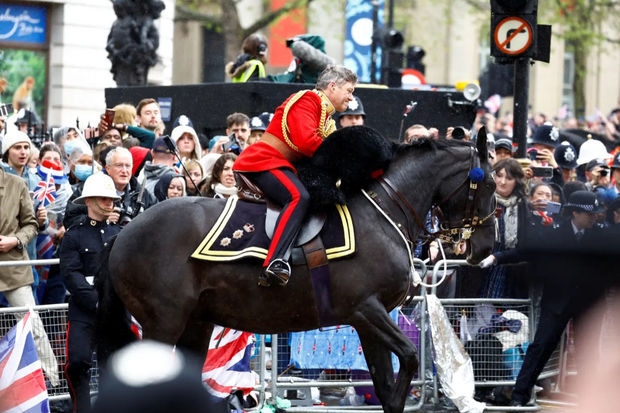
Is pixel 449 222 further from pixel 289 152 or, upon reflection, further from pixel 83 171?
pixel 83 171

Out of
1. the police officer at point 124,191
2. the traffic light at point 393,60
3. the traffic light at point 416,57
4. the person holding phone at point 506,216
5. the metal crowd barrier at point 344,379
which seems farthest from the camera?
the traffic light at point 416,57

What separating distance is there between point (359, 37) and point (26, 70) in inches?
398

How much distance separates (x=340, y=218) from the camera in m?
9.04

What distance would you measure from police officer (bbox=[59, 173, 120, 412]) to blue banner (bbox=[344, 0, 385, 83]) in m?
12.7

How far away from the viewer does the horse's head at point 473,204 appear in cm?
949

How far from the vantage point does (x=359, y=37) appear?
74.0 ft

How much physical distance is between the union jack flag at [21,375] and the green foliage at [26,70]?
64.0 ft

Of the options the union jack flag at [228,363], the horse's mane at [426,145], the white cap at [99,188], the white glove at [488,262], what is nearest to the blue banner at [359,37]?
the white glove at [488,262]

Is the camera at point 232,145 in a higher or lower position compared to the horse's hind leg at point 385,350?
higher

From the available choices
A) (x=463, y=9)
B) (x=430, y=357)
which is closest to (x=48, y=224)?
(x=430, y=357)

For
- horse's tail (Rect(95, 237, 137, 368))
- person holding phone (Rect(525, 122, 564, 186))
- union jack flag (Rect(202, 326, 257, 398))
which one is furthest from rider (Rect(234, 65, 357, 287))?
person holding phone (Rect(525, 122, 564, 186))

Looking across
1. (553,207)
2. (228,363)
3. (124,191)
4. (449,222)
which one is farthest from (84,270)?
(553,207)

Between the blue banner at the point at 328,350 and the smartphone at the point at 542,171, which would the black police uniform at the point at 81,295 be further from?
the smartphone at the point at 542,171

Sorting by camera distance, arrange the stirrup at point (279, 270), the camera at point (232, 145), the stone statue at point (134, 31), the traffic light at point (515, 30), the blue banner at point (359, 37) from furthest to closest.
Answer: the blue banner at point (359, 37) < the stone statue at point (134, 31) < the camera at point (232, 145) < the traffic light at point (515, 30) < the stirrup at point (279, 270)
